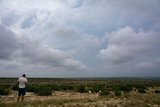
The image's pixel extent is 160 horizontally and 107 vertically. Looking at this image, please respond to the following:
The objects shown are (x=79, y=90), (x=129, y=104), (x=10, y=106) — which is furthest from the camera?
(x=79, y=90)

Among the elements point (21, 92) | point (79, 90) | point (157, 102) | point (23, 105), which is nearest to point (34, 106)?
point (23, 105)

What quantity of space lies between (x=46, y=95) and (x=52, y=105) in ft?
39.6

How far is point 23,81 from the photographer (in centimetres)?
2242

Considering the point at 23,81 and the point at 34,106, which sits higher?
the point at 23,81

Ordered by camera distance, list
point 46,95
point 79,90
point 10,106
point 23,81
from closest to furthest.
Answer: point 10,106 → point 23,81 → point 46,95 → point 79,90

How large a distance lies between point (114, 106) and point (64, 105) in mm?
3307

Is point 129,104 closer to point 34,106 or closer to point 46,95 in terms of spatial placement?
point 34,106

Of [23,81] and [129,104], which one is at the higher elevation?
[23,81]

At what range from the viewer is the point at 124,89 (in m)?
43.3

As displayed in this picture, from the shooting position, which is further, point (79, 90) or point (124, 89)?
point (124, 89)

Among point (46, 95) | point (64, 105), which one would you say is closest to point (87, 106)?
point (64, 105)

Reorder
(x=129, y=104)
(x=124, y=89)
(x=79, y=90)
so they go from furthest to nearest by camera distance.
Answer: (x=124, y=89), (x=79, y=90), (x=129, y=104)

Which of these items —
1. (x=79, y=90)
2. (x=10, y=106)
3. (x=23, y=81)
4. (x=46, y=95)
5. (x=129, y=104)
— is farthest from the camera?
(x=79, y=90)

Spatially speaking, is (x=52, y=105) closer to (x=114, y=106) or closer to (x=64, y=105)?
(x=64, y=105)
